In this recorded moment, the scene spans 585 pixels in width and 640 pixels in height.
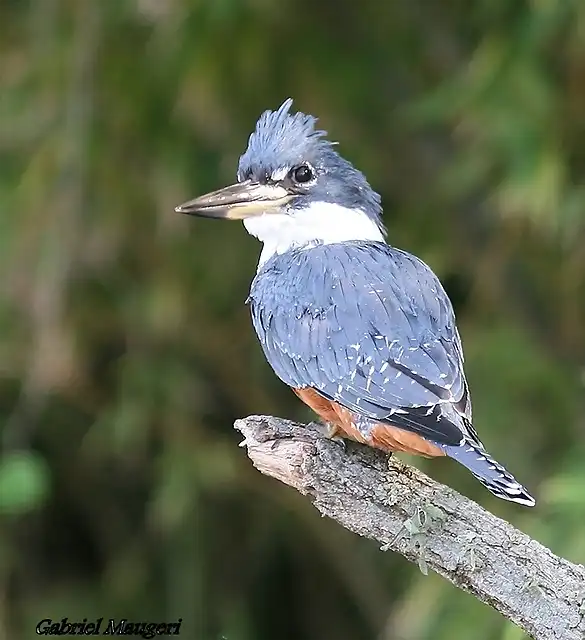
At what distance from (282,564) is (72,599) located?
0.81 meters

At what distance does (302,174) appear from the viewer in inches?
89.0

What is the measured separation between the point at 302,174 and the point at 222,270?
1277 mm

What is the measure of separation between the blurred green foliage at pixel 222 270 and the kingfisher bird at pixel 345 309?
0.70 metres

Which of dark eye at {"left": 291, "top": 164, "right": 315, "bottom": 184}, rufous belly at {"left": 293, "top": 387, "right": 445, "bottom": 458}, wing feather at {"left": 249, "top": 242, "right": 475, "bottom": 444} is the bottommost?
rufous belly at {"left": 293, "top": 387, "right": 445, "bottom": 458}

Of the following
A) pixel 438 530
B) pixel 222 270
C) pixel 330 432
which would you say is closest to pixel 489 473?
pixel 438 530

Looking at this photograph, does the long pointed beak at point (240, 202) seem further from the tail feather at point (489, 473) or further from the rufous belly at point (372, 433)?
the tail feather at point (489, 473)

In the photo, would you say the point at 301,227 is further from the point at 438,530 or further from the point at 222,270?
the point at 222,270

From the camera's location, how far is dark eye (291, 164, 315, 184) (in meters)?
2.25

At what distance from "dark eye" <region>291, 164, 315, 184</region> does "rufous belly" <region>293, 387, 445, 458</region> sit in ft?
1.73

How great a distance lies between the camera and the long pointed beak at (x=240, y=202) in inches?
84.6
